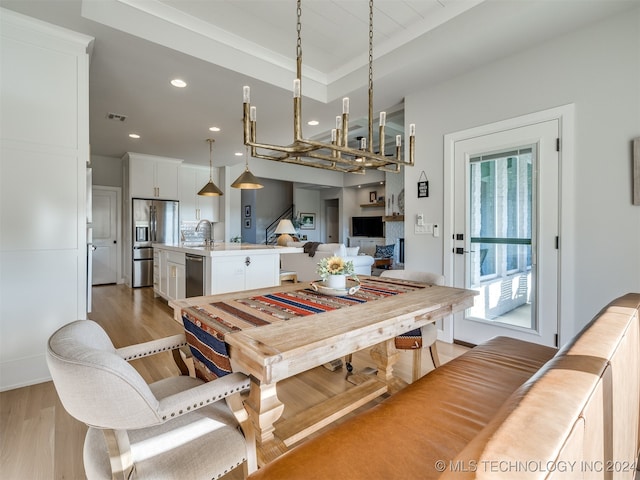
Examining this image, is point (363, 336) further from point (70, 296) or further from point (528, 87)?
point (528, 87)

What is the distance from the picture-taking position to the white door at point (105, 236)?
6.27 meters

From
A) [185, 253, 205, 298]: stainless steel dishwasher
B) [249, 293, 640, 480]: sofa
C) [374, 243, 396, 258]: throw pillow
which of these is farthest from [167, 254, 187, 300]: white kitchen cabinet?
[374, 243, 396, 258]: throw pillow

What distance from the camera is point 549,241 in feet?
8.20

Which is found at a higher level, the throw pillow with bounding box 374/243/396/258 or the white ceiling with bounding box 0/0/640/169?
the white ceiling with bounding box 0/0/640/169

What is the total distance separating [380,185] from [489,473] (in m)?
9.34

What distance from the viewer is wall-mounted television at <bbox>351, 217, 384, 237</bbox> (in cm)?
924

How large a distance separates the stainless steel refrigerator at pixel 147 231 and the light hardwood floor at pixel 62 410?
9.32 ft

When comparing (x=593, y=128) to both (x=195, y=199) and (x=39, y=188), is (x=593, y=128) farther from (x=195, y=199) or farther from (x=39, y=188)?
(x=195, y=199)

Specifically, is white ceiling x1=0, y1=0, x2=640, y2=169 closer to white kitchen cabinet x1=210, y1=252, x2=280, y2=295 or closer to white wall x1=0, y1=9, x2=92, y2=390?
white wall x1=0, y1=9, x2=92, y2=390

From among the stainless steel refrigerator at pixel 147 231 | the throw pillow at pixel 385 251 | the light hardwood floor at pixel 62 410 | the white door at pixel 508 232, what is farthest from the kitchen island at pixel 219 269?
the throw pillow at pixel 385 251

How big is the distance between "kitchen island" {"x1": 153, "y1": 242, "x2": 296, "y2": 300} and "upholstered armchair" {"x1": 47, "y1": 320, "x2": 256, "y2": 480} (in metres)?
2.28

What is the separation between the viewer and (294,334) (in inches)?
45.6

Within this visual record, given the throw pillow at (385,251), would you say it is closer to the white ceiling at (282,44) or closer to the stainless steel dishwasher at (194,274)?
Answer: the white ceiling at (282,44)


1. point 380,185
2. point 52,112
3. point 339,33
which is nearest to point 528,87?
point 339,33
